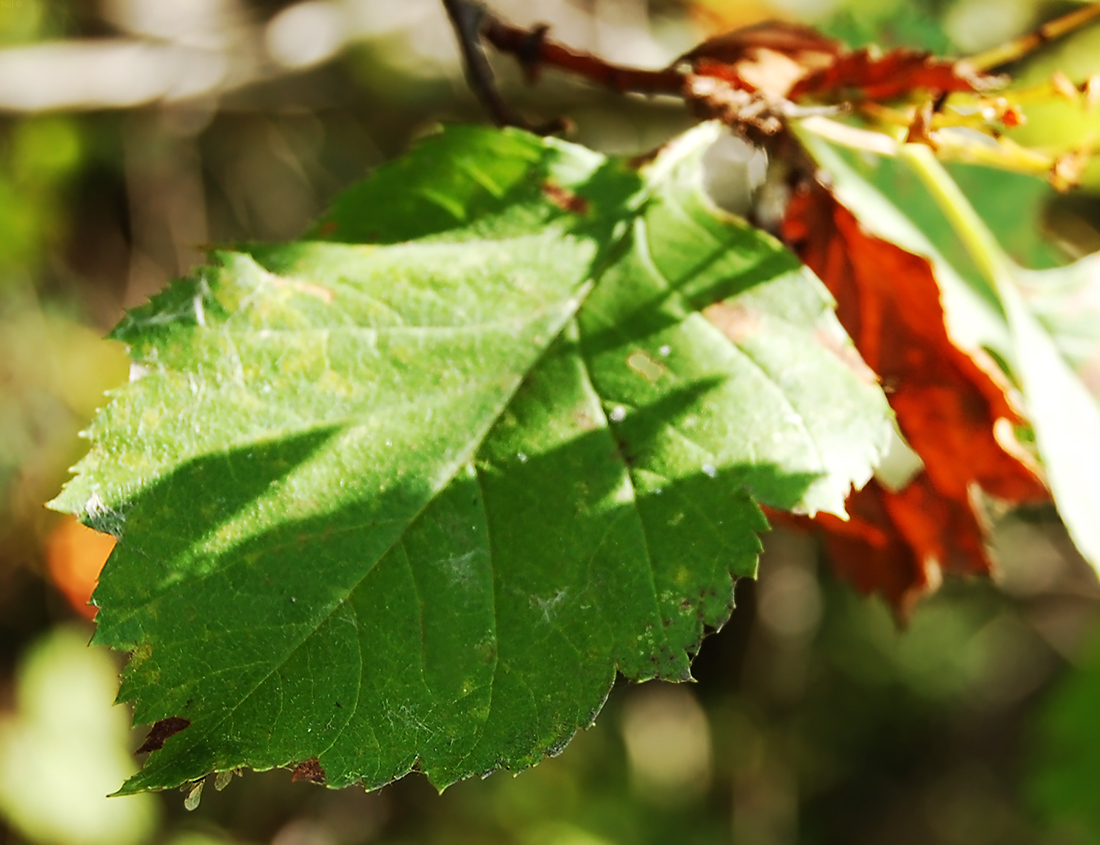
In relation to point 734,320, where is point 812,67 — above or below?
above

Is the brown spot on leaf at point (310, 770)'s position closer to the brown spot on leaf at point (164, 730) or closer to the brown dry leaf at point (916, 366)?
the brown spot on leaf at point (164, 730)

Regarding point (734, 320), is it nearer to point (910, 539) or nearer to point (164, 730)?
point (910, 539)

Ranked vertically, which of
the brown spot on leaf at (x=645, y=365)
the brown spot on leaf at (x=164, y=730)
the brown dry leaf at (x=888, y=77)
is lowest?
the brown spot on leaf at (x=164, y=730)

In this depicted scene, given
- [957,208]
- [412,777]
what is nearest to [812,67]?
[957,208]

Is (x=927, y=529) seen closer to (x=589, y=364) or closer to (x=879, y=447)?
(x=879, y=447)

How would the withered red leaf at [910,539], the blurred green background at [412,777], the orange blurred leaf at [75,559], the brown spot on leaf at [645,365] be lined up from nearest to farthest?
the brown spot on leaf at [645,365]
the withered red leaf at [910,539]
the blurred green background at [412,777]
the orange blurred leaf at [75,559]

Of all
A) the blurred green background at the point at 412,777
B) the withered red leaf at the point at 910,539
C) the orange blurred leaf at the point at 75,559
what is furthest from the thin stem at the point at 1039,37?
the orange blurred leaf at the point at 75,559
